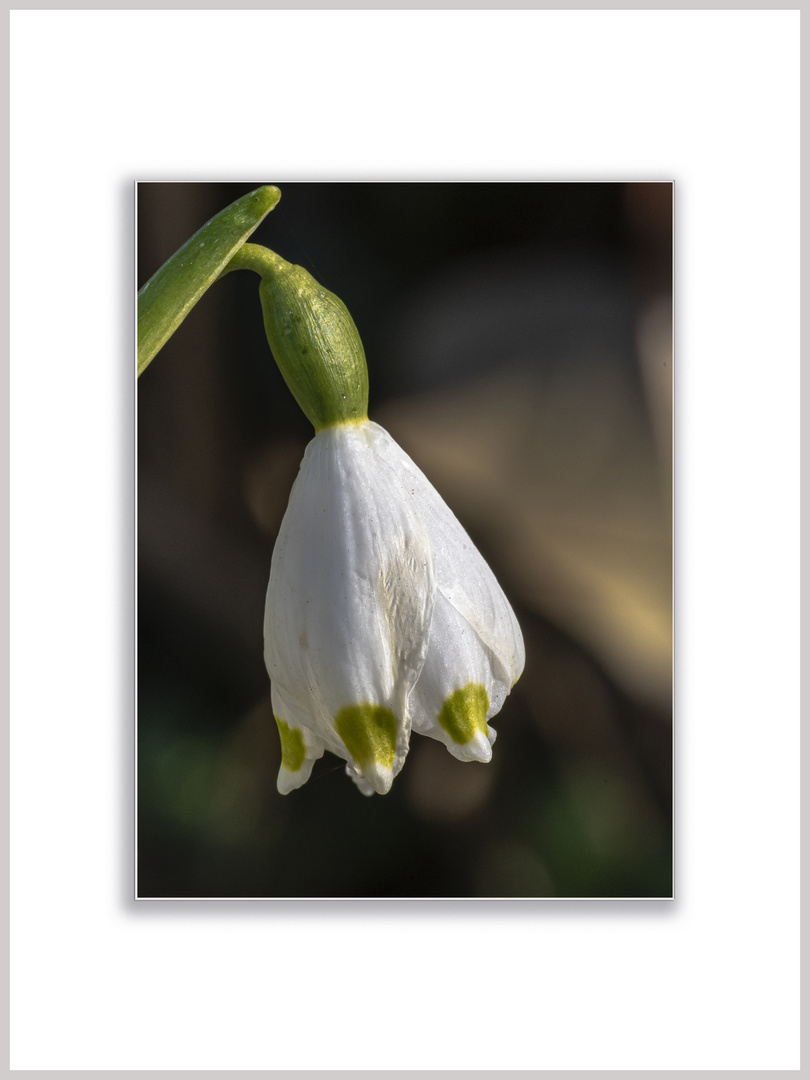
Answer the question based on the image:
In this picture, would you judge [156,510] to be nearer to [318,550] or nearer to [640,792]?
[318,550]

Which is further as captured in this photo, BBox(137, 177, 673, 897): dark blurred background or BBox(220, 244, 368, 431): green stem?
BBox(137, 177, 673, 897): dark blurred background

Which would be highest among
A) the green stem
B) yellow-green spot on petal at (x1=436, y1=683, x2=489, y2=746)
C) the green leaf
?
the green leaf

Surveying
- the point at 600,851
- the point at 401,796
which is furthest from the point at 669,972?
the point at 401,796

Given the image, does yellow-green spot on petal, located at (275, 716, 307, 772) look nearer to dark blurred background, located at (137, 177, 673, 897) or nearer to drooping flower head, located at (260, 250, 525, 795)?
drooping flower head, located at (260, 250, 525, 795)

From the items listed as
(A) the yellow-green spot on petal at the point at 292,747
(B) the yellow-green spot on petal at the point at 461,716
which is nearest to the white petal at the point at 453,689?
(B) the yellow-green spot on petal at the point at 461,716

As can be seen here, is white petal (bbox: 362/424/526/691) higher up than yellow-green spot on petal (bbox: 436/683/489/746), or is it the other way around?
white petal (bbox: 362/424/526/691)

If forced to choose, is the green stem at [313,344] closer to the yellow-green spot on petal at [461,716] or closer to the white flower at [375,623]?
the white flower at [375,623]

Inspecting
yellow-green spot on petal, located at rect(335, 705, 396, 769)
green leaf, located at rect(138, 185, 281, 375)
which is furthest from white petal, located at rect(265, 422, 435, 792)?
green leaf, located at rect(138, 185, 281, 375)

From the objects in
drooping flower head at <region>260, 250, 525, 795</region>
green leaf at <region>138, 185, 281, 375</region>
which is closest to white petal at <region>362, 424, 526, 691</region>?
drooping flower head at <region>260, 250, 525, 795</region>

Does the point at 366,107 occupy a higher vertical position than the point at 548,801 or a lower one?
higher
